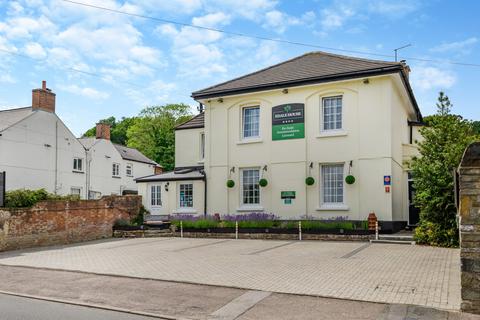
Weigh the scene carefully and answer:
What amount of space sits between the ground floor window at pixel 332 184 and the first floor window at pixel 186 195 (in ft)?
Result: 24.3

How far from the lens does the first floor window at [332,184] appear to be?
66.5ft

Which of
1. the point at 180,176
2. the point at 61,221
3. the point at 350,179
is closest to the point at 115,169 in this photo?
the point at 180,176

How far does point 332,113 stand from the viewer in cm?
2069

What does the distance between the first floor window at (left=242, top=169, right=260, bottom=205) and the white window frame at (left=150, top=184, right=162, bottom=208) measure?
5.19m

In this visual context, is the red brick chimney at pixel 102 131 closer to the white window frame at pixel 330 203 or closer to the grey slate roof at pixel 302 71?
the grey slate roof at pixel 302 71

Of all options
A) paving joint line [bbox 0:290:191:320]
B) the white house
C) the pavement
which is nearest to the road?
the pavement

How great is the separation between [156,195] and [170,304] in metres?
17.5

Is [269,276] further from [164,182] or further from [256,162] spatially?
[164,182]

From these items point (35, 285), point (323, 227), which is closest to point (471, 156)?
point (35, 285)

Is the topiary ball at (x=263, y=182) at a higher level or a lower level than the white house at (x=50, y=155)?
lower

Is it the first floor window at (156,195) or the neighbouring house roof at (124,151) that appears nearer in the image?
the first floor window at (156,195)

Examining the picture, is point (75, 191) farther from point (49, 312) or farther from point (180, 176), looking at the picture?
point (49, 312)

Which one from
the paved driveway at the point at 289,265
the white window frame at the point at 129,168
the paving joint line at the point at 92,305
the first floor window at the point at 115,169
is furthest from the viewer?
the white window frame at the point at 129,168

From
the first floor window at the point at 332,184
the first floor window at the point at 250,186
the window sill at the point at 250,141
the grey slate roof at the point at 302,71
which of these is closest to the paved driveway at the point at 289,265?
the first floor window at the point at 332,184
